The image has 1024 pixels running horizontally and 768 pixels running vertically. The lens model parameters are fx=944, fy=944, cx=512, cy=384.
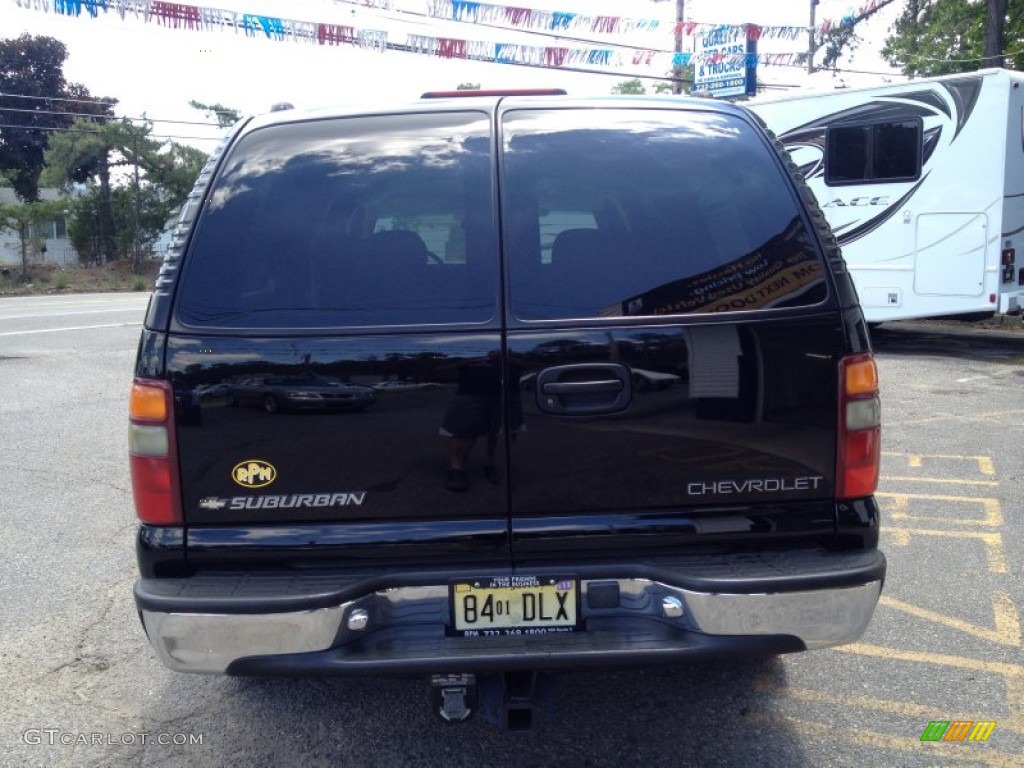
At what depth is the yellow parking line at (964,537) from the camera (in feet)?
15.7

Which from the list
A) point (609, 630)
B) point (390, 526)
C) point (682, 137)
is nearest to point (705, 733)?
point (609, 630)

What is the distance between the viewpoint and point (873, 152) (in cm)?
1179

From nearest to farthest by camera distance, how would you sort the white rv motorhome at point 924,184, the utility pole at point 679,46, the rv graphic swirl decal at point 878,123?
the white rv motorhome at point 924,184 < the rv graphic swirl decal at point 878,123 < the utility pole at point 679,46

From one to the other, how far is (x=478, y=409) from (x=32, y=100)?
54.1 meters

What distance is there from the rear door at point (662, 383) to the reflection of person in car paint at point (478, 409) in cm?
4

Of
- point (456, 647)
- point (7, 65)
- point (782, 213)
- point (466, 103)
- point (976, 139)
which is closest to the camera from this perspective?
point (456, 647)

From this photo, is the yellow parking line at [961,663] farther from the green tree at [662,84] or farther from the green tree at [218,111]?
the green tree at [218,111]

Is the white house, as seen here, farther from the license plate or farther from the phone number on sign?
the license plate

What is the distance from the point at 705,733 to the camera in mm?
3164

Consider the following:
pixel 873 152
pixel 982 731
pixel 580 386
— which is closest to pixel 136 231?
pixel 873 152

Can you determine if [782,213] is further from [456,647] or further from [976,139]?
[976,139]

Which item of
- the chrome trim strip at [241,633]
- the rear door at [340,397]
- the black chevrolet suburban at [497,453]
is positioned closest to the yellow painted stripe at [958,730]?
the black chevrolet suburban at [497,453]

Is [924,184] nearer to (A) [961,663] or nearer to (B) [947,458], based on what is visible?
(B) [947,458]

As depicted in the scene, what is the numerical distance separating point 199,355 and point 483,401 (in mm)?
802
